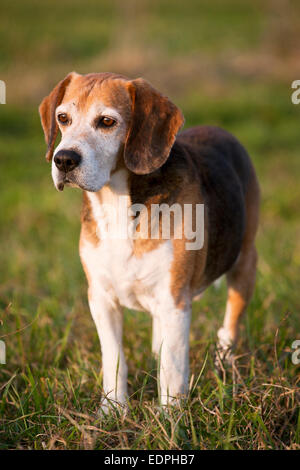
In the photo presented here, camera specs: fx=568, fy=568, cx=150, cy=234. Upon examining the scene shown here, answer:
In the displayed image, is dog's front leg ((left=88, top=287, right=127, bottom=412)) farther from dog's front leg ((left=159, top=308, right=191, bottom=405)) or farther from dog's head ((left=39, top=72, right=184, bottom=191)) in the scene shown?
dog's head ((left=39, top=72, right=184, bottom=191))

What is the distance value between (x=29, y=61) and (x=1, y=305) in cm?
1420

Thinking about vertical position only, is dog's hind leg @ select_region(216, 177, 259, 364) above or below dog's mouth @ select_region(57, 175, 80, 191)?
below

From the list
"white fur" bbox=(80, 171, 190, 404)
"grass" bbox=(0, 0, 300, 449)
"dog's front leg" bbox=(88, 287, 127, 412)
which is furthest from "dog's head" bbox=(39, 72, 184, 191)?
"grass" bbox=(0, 0, 300, 449)

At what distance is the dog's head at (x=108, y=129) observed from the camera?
2818 millimetres

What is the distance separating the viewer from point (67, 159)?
276 centimetres

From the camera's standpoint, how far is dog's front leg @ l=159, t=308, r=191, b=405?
317 centimetres

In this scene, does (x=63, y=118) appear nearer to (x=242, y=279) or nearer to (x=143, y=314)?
(x=242, y=279)

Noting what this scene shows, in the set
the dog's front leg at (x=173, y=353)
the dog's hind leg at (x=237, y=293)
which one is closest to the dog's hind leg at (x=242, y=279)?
the dog's hind leg at (x=237, y=293)

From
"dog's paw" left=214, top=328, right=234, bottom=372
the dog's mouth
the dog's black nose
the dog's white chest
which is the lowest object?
"dog's paw" left=214, top=328, right=234, bottom=372

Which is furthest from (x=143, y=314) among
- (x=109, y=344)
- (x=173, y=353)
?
(x=173, y=353)

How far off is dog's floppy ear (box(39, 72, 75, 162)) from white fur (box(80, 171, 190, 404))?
0.43m

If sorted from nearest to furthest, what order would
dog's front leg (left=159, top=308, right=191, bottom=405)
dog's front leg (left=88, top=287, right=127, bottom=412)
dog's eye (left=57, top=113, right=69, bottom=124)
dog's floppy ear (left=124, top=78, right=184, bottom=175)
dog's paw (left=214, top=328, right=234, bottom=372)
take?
dog's floppy ear (left=124, top=78, right=184, bottom=175) → dog's eye (left=57, top=113, right=69, bottom=124) → dog's front leg (left=159, top=308, right=191, bottom=405) → dog's front leg (left=88, top=287, right=127, bottom=412) → dog's paw (left=214, top=328, right=234, bottom=372)

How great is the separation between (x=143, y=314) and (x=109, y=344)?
4.07ft
